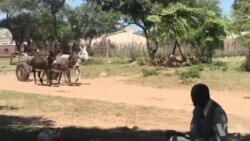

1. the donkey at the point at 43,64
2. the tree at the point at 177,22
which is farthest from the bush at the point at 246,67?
the donkey at the point at 43,64

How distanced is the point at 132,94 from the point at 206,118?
14.5 metres

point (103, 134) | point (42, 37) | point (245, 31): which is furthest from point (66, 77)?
point (42, 37)

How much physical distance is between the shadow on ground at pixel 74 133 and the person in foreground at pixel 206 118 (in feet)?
11.3

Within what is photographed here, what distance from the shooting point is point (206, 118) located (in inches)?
278

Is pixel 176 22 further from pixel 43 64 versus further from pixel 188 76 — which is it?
pixel 43 64

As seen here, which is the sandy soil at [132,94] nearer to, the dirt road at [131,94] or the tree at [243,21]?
the dirt road at [131,94]

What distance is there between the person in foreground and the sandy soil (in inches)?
356

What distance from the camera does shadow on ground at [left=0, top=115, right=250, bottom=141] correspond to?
11.4 metres

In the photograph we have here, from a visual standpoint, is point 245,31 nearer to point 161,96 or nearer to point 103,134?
point 161,96

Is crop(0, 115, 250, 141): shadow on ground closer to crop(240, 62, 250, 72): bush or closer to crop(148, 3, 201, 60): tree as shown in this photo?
crop(148, 3, 201, 60): tree

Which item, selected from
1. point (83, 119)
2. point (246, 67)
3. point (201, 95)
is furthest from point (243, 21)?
point (201, 95)

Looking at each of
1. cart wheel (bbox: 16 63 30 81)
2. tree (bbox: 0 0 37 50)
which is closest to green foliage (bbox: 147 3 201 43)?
cart wheel (bbox: 16 63 30 81)

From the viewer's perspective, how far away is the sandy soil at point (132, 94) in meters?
18.4

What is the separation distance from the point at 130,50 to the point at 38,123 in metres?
37.5
